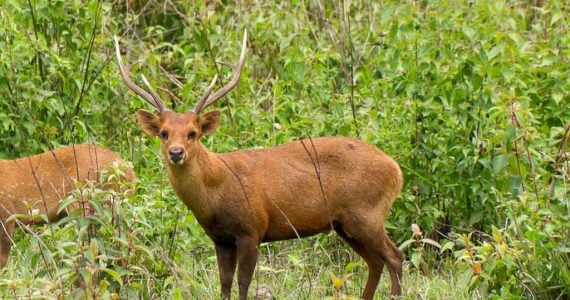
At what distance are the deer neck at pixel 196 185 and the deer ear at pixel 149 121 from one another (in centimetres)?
35

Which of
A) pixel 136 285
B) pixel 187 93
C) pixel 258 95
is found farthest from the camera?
pixel 258 95

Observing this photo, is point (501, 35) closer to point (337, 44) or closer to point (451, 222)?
point (451, 222)

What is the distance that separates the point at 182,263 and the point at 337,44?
10.9 feet

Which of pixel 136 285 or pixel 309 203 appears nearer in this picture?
pixel 136 285

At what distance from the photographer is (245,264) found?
7941 mm

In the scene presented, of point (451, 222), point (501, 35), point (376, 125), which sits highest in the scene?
point (501, 35)

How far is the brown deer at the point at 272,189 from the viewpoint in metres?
8.02

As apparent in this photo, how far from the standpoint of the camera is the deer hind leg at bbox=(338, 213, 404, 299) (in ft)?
27.2

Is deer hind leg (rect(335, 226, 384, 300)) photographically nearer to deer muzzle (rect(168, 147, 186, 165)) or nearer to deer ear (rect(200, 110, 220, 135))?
deer ear (rect(200, 110, 220, 135))

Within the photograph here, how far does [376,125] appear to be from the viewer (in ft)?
31.2

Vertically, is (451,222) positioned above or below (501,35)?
below

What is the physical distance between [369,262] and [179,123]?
1554 mm

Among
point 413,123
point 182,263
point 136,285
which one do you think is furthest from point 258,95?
point 136,285

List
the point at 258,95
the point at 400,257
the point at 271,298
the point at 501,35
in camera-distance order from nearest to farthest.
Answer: the point at 271,298, the point at 400,257, the point at 501,35, the point at 258,95
